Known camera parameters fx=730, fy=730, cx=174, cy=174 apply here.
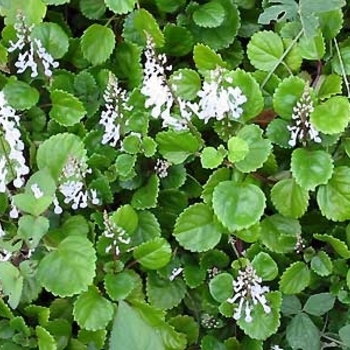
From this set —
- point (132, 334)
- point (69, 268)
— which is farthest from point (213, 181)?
point (132, 334)

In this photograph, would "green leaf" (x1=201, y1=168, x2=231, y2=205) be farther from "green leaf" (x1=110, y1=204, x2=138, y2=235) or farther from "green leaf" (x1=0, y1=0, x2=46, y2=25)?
"green leaf" (x1=0, y1=0, x2=46, y2=25)

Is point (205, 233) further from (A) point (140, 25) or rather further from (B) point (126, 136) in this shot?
(A) point (140, 25)

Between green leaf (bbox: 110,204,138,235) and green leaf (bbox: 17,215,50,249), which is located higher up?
green leaf (bbox: 17,215,50,249)

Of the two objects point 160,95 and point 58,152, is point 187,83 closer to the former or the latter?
point 160,95

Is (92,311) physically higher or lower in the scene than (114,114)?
lower

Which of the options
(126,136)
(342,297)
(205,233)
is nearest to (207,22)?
(126,136)

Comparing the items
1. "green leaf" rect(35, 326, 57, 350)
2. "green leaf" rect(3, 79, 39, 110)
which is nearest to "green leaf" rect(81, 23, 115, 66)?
"green leaf" rect(3, 79, 39, 110)

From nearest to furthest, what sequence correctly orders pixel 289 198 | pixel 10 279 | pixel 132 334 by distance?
1. pixel 132 334
2. pixel 10 279
3. pixel 289 198
